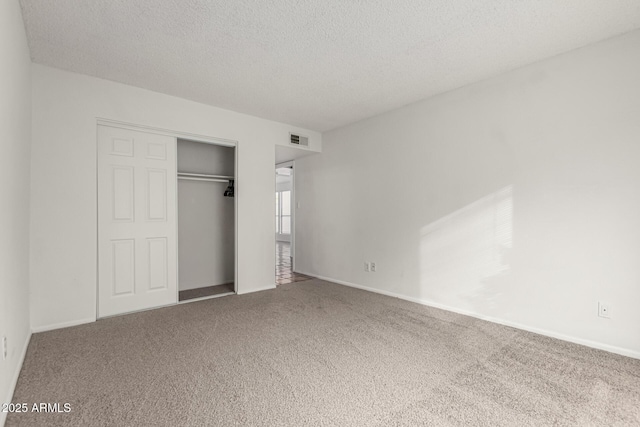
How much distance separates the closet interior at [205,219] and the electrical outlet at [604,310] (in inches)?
153

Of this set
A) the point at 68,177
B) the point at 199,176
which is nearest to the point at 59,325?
the point at 68,177

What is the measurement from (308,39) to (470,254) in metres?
2.62

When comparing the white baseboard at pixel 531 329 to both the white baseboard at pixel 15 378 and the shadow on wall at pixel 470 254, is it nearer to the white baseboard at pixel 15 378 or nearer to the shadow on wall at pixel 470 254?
the shadow on wall at pixel 470 254

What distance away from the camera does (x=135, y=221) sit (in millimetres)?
3354

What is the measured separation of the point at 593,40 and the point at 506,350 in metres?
2.57

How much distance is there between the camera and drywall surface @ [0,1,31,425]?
1612mm

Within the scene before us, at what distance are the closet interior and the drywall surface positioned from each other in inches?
68.0

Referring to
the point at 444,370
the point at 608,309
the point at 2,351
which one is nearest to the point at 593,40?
the point at 608,309

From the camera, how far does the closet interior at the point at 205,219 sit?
13.9 ft

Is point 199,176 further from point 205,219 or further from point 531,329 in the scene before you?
point 531,329

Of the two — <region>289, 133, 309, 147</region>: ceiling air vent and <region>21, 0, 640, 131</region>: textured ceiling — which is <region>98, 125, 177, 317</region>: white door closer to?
<region>21, 0, 640, 131</region>: textured ceiling

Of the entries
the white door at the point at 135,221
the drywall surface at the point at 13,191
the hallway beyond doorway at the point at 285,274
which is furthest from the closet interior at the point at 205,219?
the drywall surface at the point at 13,191

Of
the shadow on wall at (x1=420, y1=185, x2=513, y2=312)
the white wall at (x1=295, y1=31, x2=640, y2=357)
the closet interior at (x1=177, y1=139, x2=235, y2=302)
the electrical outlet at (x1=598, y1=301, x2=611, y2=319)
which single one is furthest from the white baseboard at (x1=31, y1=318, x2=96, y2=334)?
the electrical outlet at (x1=598, y1=301, x2=611, y2=319)

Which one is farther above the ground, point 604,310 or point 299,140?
point 299,140
